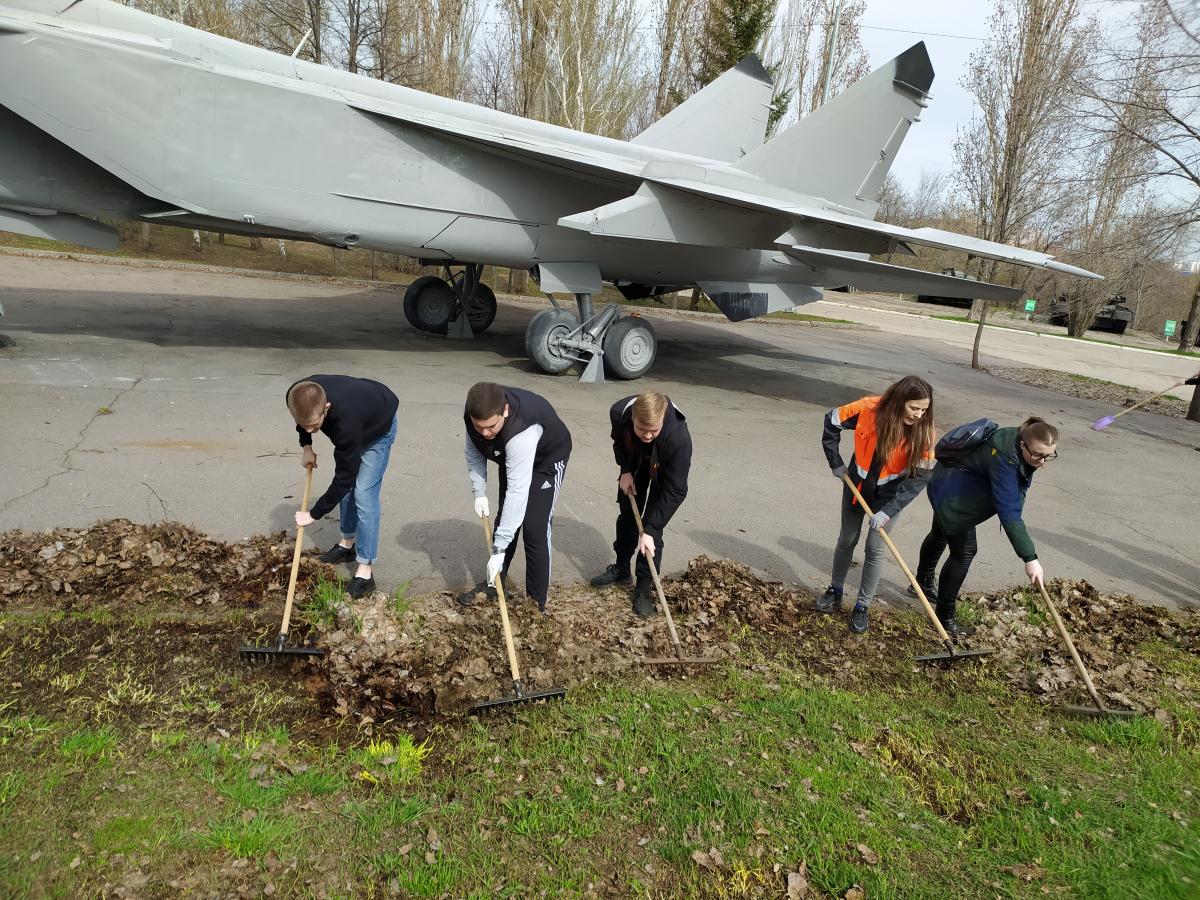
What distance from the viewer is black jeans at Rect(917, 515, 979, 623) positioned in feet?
16.0

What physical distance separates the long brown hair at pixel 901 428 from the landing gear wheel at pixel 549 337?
731 cm

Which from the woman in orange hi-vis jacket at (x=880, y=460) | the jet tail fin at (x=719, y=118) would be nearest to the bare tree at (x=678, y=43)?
the jet tail fin at (x=719, y=118)

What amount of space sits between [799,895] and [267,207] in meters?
9.43

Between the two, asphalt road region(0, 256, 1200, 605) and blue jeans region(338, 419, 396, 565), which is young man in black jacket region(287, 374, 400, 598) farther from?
asphalt road region(0, 256, 1200, 605)

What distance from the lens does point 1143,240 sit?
41.3ft

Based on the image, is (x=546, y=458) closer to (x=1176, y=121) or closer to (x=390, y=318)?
(x=390, y=318)

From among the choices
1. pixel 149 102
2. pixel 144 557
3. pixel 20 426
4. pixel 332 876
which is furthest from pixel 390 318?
pixel 332 876

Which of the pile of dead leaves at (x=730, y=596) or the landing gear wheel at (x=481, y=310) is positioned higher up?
the landing gear wheel at (x=481, y=310)

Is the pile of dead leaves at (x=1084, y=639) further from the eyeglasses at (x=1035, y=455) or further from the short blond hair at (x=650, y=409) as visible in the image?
the short blond hair at (x=650, y=409)

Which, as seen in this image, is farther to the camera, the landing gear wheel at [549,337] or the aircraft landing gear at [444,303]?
the aircraft landing gear at [444,303]

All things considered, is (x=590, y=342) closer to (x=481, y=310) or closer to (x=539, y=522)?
(x=481, y=310)

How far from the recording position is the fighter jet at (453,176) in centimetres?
816

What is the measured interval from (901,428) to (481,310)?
11024mm

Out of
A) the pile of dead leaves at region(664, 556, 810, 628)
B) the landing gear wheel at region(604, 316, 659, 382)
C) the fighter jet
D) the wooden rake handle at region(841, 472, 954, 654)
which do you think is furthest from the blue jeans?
the landing gear wheel at region(604, 316, 659, 382)
